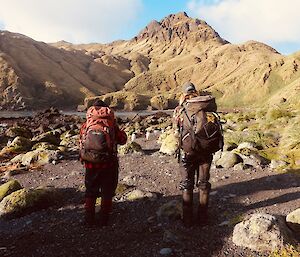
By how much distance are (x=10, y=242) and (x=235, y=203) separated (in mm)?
5093

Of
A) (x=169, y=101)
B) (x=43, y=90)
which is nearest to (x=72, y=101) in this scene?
(x=43, y=90)

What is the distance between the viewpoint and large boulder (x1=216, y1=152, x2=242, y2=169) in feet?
41.3

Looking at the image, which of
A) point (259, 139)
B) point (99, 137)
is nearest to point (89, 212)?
point (99, 137)

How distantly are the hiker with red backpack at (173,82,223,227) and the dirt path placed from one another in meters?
0.53

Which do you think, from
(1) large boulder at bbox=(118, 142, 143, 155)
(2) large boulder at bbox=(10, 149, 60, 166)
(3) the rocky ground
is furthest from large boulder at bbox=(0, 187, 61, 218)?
(1) large boulder at bbox=(118, 142, 143, 155)

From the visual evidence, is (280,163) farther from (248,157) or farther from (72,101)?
(72,101)

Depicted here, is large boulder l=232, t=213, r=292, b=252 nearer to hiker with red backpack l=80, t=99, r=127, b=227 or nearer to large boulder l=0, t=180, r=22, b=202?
hiker with red backpack l=80, t=99, r=127, b=227

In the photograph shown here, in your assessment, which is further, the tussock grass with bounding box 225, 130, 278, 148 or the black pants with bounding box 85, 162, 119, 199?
the tussock grass with bounding box 225, 130, 278, 148

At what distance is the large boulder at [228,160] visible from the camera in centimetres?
1257

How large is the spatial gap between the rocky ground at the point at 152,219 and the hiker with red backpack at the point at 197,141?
520 mm

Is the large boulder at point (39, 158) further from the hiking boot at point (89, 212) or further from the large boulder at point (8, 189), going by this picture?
the hiking boot at point (89, 212)

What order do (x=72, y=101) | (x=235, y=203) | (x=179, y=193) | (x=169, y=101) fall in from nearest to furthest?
(x=235, y=203), (x=179, y=193), (x=169, y=101), (x=72, y=101)

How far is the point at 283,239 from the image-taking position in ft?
18.8

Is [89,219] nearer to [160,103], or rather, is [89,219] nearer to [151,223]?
[151,223]
